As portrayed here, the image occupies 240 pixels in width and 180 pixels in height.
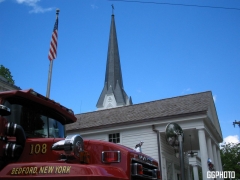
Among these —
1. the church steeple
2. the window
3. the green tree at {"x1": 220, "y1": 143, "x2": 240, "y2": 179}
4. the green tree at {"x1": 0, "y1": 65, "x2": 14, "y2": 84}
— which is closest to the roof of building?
the window

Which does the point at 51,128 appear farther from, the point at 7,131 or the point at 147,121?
the point at 147,121

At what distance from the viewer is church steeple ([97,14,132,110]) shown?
52.5 meters

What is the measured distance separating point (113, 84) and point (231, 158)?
25.0 metres

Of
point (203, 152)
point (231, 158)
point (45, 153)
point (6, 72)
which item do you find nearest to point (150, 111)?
point (203, 152)

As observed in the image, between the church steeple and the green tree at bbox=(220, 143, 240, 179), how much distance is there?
64.2ft

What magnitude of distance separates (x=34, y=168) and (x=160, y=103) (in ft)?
50.4

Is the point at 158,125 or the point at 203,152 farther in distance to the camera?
the point at 158,125

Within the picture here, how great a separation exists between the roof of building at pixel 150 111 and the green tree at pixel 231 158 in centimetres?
2317

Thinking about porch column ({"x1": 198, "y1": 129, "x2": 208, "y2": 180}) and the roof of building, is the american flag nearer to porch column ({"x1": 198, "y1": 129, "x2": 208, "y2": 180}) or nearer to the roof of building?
the roof of building

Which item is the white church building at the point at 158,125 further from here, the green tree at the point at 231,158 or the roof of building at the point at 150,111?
the green tree at the point at 231,158

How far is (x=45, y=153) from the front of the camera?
4.19 meters

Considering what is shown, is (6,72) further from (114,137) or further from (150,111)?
(150,111)

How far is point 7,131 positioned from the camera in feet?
13.4

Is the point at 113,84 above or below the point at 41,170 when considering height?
above
